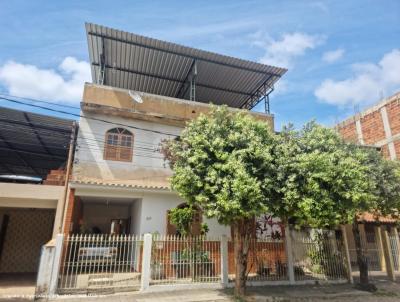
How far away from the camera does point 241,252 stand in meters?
9.30

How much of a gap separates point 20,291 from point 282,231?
9.37 metres

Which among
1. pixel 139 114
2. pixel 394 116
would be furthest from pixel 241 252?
pixel 394 116

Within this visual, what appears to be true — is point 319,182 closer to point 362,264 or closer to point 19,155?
point 362,264

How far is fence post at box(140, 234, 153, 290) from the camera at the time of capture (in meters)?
9.30

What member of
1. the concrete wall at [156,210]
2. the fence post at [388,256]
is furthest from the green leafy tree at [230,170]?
the fence post at [388,256]

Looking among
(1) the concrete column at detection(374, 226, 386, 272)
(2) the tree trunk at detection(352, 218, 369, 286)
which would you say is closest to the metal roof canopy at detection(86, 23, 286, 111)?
(1) the concrete column at detection(374, 226, 386, 272)

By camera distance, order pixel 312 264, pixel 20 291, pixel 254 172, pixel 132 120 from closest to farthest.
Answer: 1. pixel 254 172
2. pixel 20 291
3. pixel 312 264
4. pixel 132 120

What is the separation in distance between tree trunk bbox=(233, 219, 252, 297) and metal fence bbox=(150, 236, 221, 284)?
1.39 metres

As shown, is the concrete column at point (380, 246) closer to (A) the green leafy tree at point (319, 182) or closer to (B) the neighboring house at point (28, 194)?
(A) the green leafy tree at point (319, 182)

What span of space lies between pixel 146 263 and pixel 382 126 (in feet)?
64.2

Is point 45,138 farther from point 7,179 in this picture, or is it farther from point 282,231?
point 282,231

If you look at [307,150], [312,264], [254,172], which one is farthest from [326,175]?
[312,264]

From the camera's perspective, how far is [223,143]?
866 cm

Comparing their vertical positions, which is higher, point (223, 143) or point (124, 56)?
point (124, 56)
